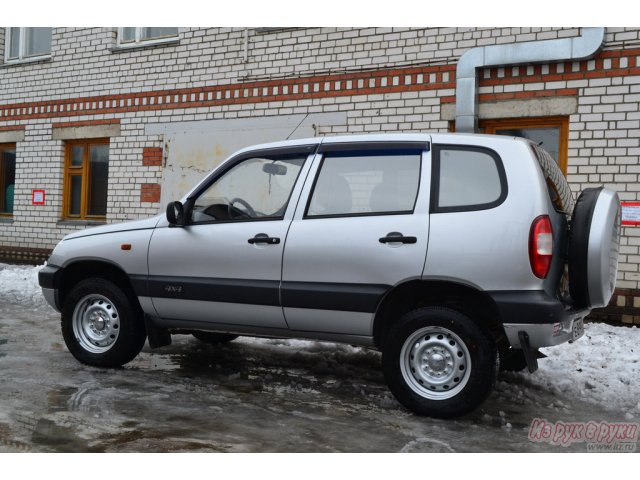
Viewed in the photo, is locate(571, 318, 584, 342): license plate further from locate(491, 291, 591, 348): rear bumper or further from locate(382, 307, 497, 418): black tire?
locate(382, 307, 497, 418): black tire

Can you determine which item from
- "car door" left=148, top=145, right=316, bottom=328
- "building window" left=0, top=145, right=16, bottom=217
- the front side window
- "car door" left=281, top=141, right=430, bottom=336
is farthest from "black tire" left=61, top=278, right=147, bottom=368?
"building window" left=0, top=145, right=16, bottom=217

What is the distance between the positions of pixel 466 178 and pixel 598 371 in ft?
8.26

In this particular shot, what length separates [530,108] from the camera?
8945mm

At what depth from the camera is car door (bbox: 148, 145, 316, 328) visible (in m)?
5.16

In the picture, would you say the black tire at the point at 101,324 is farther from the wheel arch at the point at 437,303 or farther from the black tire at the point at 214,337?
the wheel arch at the point at 437,303

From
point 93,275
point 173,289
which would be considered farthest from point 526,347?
point 93,275

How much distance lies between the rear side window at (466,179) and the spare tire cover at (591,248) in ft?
1.77

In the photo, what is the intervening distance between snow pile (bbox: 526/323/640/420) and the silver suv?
506 millimetres

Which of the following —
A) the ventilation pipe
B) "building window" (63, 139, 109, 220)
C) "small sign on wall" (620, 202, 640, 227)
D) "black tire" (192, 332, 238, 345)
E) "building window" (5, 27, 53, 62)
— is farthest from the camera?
"building window" (5, 27, 53, 62)

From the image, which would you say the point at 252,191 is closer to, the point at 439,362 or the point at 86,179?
the point at 439,362

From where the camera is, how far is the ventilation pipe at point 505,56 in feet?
27.8

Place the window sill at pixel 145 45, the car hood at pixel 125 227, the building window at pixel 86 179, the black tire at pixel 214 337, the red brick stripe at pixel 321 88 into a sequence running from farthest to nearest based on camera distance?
the building window at pixel 86 179
the window sill at pixel 145 45
the red brick stripe at pixel 321 88
the black tire at pixel 214 337
the car hood at pixel 125 227

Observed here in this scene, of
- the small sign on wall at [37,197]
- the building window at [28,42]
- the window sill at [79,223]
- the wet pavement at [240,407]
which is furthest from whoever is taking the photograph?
the building window at [28,42]

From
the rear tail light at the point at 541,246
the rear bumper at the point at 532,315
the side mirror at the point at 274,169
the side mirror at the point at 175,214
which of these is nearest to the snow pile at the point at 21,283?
the side mirror at the point at 175,214
